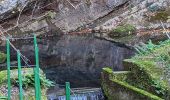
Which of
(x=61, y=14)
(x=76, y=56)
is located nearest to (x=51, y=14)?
(x=61, y=14)

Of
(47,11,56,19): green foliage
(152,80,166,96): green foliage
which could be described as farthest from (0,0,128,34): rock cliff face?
(152,80,166,96): green foliage

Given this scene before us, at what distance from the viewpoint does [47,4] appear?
21.5 metres

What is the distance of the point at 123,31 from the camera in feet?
71.2

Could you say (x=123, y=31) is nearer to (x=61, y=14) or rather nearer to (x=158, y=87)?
(x=61, y=14)

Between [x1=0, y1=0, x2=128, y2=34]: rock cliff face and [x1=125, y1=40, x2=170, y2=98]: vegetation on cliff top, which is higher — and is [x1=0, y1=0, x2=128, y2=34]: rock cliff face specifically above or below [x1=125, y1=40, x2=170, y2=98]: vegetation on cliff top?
above

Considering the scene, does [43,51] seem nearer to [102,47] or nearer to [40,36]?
[102,47]

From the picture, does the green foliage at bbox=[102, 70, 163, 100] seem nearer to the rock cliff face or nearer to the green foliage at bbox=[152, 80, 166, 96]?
the green foliage at bbox=[152, 80, 166, 96]

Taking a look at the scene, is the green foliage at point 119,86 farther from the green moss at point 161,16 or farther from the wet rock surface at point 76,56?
the green moss at point 161,16

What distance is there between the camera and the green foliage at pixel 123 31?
21.7 metres

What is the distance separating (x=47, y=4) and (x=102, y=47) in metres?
5.00

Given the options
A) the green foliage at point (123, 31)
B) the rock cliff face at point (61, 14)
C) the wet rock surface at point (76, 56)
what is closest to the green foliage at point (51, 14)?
the rock cliff face at point (61, 14)

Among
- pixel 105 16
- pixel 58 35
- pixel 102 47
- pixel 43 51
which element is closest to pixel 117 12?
pixel 105 16

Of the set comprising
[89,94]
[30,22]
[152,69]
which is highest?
[30,22]

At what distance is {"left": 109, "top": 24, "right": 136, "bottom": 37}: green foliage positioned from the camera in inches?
853
